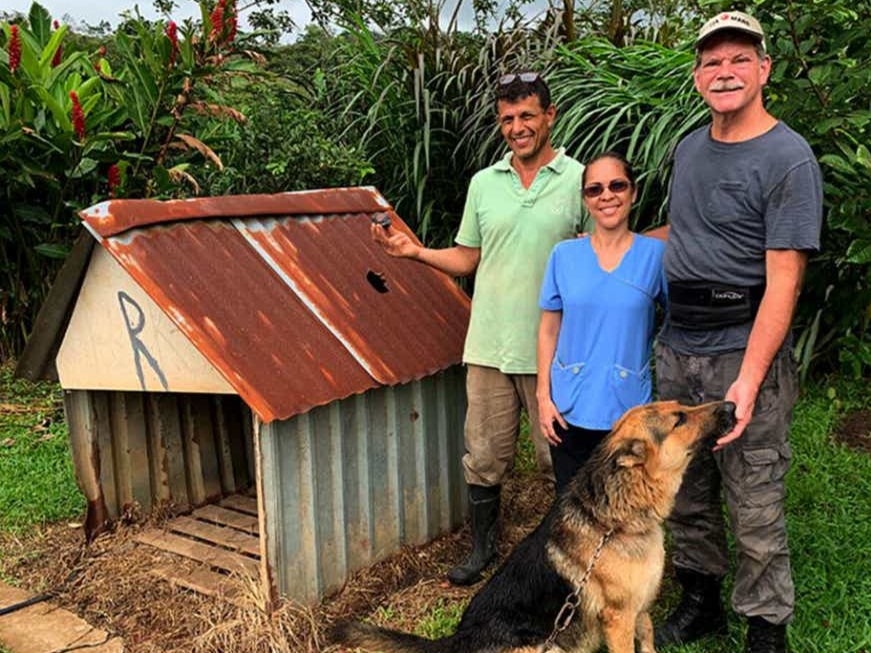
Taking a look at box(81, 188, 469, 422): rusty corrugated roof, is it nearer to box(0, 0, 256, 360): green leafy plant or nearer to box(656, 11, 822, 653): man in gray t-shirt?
box(656, 11, 822, 653): man in gray t-shirt

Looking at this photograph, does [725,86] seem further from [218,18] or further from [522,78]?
[218,18]

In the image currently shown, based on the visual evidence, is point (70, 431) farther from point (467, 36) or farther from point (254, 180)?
point (467, 36)

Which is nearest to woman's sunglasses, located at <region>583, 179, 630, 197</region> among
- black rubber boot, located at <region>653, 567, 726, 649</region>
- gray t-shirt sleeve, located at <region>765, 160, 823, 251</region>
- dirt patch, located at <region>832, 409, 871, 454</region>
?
gray t-shirt sleeve, located at <region>765, 160, 823, 251</region>

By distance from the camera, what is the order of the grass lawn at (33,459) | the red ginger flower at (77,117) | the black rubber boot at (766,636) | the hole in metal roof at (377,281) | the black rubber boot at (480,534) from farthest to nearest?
the red ginger flower at (77,117) → the grass lawn at (33,459) → the hole in metal roof at (377,281) → the black rubber boot at (480,534) → the black rubber boot at (766,636)

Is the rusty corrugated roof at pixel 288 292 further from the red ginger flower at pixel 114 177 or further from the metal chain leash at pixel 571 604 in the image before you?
the red ginger flower at pixel 114 177

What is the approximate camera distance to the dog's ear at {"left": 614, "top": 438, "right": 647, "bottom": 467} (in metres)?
2.76

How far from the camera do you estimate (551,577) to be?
9.47ft

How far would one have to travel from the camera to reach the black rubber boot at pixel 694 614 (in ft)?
10.7

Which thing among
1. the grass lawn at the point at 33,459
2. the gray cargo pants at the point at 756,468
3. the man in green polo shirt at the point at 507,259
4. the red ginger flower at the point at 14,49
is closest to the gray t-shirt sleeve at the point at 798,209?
the gray cargo pants at the point at 756,468

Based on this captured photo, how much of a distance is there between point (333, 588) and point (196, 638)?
64cm

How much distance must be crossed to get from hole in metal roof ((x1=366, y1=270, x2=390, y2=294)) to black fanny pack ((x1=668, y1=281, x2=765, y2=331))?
1727 millimetres

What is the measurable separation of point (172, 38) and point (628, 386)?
4344mm

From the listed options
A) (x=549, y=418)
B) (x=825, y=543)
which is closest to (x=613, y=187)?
(x=549, y=418)

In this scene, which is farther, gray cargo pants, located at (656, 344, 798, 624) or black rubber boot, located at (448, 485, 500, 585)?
black rubber boot, located at (448, 485, 500, 585)
